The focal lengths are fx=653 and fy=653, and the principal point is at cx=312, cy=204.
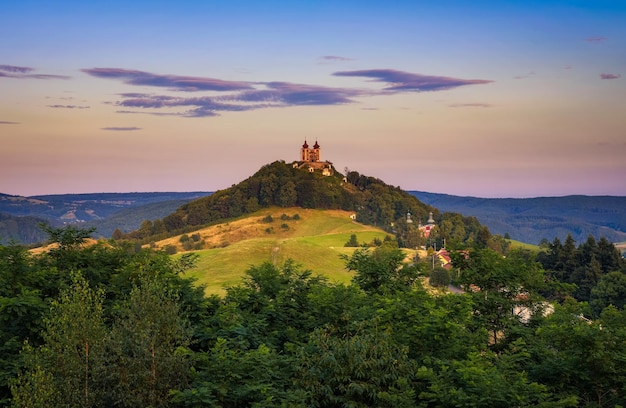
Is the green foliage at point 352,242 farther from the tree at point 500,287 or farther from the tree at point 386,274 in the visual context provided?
the tree at point 500,287

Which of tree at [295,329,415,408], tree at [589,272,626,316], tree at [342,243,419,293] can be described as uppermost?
tree at [342,243,419,293]

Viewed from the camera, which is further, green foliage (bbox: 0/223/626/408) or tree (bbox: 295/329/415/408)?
tree (bbox: 295/329/415/408)

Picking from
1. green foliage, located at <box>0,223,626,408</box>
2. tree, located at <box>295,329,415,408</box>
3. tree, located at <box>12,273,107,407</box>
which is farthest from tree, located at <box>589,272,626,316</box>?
tree, located at <box>12,273,107,407</box>

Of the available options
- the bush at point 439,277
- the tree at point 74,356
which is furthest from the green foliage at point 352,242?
the tree at point 74,356

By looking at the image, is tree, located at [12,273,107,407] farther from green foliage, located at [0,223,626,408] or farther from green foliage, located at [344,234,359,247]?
green foliage, located at [344,234,359,247]

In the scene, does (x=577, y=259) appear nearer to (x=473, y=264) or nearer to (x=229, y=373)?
(x=473, y=264)

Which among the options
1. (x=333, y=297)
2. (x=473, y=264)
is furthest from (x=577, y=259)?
(x=333, y=297)

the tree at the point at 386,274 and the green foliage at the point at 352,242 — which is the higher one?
the tree at the point at 386,274

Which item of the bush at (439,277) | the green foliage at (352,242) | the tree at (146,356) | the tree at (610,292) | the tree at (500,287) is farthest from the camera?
the green foliage at (352,242)

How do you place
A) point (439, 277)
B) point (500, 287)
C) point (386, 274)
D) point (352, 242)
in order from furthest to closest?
1. point (352, 242)
2. point (439, 277)
3. point (386, 274)
4. point (500, 287)

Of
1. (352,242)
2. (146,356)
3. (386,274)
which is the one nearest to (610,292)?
(386,274)

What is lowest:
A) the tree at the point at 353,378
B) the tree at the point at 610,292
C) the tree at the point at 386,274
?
the tree at the point at 610,292

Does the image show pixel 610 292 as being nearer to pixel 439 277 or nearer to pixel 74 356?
pixel 439 277

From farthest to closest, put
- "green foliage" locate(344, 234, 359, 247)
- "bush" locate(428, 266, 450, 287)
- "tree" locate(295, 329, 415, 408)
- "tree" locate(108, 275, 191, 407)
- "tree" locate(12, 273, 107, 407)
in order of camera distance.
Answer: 1. "green foliage" locate(344, 234, 359, 247)
2. "bush" locate(428, 266, 450, 287)
3. "tree" locate(295, 329, 415, 408)
4. "tree" locate(108, 275, 191, 407)
5. "tree" locate(12, 273, 107, 407)
